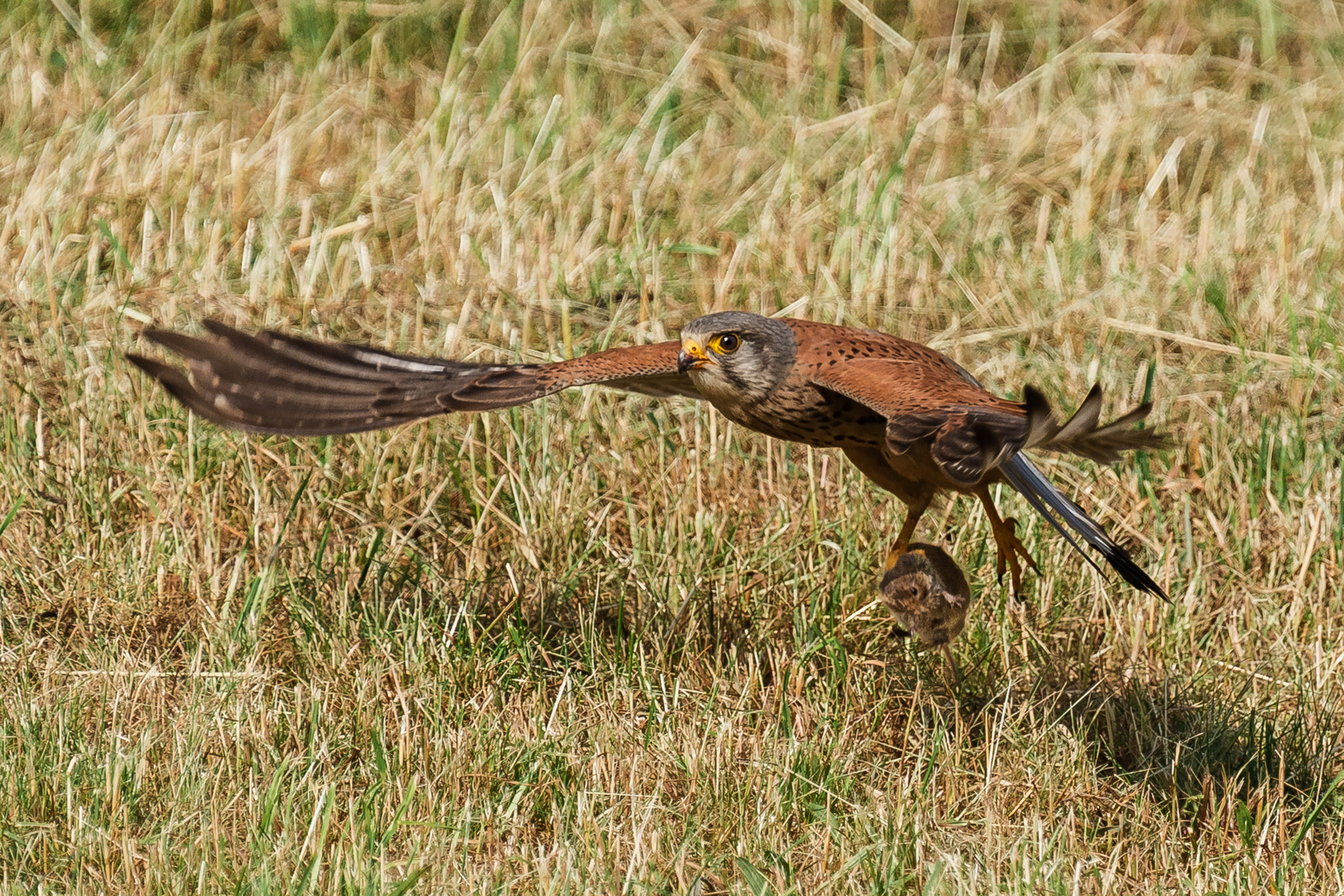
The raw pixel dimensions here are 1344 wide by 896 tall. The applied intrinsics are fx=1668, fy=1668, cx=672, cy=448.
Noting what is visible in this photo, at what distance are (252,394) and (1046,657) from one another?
224 cm

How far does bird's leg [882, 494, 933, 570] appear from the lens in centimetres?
429

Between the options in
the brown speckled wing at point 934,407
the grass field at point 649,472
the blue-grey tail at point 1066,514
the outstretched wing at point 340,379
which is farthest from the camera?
the outstretched wing at point 340,379

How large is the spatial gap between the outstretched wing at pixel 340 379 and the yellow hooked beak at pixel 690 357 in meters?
0.05

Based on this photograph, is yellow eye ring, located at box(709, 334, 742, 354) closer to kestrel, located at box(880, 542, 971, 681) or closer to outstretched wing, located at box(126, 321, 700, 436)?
outstretched wing, located at box(126, 321, 700, 436)

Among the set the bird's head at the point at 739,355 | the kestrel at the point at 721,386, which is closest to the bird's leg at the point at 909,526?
the kestrel at the point at 721,386

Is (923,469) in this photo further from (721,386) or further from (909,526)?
(721,386)

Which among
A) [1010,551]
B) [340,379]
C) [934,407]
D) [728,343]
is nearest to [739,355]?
[728,343]

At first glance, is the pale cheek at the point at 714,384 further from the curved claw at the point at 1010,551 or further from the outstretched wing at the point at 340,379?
the curved claw at the point at 1010,551

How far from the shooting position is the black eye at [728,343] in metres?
4.28

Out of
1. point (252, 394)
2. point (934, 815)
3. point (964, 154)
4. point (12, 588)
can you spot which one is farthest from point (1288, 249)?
point (12, 588)

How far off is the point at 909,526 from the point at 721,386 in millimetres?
635

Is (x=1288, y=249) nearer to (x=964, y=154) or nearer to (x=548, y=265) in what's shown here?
(x=964, y=154)

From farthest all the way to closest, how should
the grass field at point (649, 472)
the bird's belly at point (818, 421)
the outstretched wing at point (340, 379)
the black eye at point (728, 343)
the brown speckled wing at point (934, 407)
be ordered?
the black eye at point (728, 343) → the bird's belly at point (818, 421) → the outstretched wing at point (340, 379) → the grass field at point (649, 472) → the brown speckled wing at point (934, 407)

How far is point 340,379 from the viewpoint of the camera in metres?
4.32
